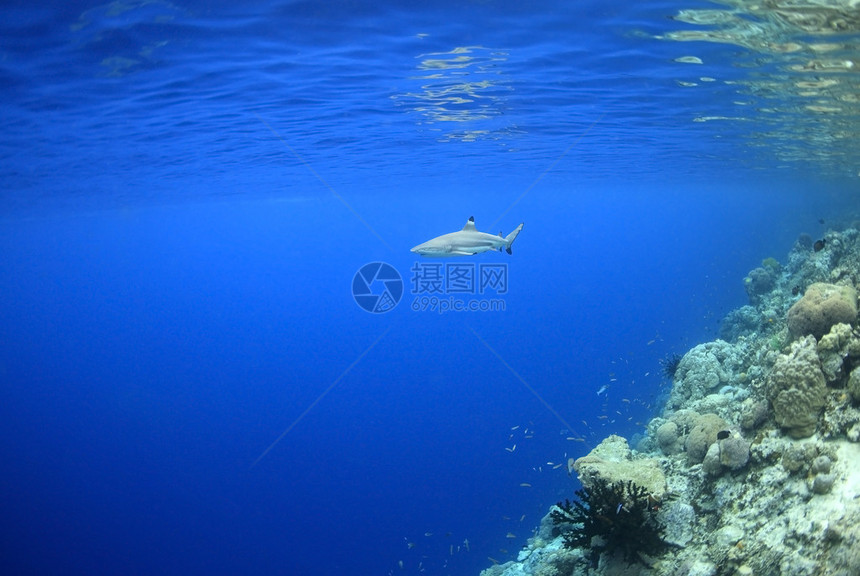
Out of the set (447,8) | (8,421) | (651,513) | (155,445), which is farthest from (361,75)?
(8,421)

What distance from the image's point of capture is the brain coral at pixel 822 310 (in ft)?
23.0

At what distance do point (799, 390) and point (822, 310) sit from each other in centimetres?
178

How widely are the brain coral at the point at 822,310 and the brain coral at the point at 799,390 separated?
76cm

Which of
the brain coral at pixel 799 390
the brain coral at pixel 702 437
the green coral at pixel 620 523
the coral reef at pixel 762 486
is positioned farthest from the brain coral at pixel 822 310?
the green coral at pixel 620 523

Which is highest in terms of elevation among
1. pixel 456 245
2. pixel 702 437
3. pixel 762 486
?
pixel 456 245

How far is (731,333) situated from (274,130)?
20737 millimetres

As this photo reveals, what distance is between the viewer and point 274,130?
18.7 m

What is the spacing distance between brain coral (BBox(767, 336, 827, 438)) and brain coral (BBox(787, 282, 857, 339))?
76 centimetres

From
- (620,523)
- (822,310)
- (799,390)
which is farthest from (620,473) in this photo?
(822,310)

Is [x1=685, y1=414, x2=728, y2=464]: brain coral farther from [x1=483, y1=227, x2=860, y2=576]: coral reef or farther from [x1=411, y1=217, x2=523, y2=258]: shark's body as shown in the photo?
[x1=411, y1=217, x2=523, y2=258]: shark's body

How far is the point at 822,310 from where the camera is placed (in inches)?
280

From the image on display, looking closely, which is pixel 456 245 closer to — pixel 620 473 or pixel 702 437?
pixel 620 473

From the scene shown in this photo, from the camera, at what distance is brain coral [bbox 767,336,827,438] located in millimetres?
6074

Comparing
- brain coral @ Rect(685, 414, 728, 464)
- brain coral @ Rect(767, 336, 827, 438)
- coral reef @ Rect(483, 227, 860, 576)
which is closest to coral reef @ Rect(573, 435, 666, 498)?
coral reef @ Rect(483, 227, 860, 576)
